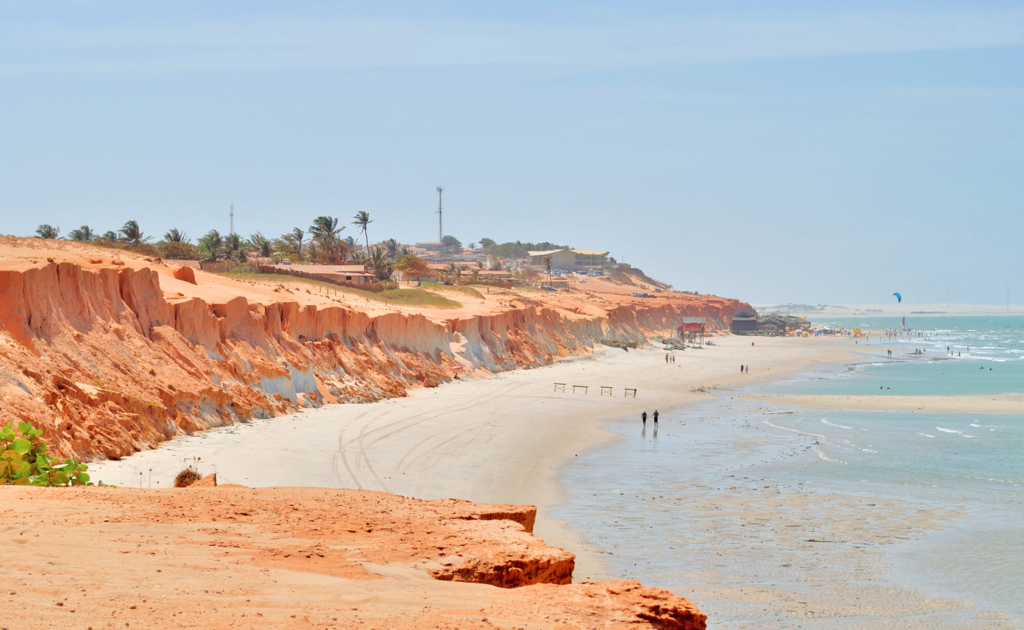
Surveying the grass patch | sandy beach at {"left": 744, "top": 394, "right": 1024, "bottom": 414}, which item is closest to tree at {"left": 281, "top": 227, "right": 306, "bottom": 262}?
the grass patch

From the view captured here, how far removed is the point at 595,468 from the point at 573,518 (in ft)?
20.4

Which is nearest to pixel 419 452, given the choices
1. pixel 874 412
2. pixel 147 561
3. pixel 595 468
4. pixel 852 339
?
pixel 595 468

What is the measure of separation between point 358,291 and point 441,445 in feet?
108

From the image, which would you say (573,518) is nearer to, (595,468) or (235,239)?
(595,468)

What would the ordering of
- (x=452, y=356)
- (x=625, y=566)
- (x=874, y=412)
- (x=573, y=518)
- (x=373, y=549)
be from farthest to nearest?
(x=452, y=356)
(x=874, y=412)
(x=573, y=518)
(x=625, y=566)
(x=373, y=549)

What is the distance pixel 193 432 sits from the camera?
925 inches

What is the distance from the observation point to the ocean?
13773 millimetres

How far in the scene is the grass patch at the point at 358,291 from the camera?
52625 mm

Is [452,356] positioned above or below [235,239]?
below

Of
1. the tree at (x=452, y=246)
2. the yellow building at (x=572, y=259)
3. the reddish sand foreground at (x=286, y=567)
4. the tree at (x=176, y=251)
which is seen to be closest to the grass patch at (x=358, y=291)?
the tree at (x=176, y=251)

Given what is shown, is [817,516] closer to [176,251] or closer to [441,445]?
[441,445]

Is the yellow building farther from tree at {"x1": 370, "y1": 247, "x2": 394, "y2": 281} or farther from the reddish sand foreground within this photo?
the reddish sand foreground

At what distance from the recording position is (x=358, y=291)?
188ft

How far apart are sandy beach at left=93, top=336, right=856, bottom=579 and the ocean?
1359 millimetres
